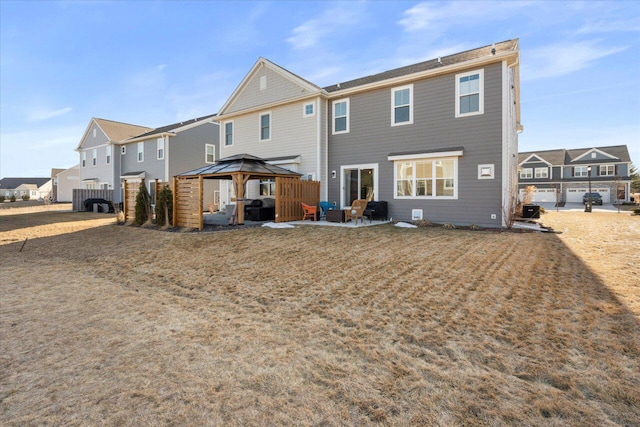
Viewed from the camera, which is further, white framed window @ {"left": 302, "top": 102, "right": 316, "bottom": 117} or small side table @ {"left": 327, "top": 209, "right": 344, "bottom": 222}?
white framed window @ {"left": 302, "top": 102, "right": 316, "bottom": 117}

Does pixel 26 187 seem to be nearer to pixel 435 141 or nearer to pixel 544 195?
pixel 435 141

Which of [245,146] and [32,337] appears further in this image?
[245,146]

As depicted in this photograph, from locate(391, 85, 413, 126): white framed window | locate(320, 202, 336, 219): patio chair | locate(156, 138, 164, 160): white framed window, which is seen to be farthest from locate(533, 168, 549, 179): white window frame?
locate(156, 138, 164, 160): white framed window

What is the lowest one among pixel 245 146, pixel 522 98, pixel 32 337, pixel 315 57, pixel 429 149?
pixel 32 337

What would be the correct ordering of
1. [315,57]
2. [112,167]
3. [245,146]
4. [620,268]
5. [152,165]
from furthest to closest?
[112,167], [152,165], [245,146], [315,57], [620,268]

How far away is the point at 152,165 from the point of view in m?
24.2

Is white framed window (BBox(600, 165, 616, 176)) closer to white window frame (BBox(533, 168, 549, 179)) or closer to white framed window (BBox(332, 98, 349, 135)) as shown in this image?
white window frame (BBox(533, 168, 549, 179))

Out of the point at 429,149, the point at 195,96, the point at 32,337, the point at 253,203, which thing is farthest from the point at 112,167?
the point at 32,337

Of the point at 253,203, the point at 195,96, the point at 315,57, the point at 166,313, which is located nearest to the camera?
the point at 166,313

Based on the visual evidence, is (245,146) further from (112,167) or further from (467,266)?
(112,167)

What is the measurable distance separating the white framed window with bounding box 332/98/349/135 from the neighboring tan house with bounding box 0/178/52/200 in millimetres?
75330

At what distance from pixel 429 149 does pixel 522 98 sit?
971 cm

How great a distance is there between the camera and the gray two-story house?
1090cm

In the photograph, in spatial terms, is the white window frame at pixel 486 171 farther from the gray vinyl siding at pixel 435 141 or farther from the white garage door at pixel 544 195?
the white garage door at pixel 544 195
